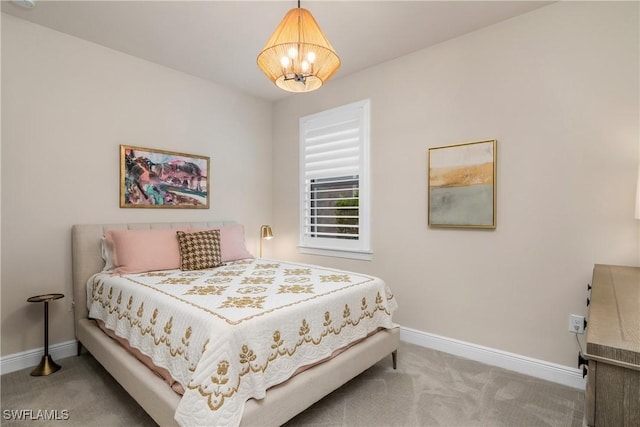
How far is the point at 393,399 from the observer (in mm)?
2068

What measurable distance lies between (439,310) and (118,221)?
3.07m

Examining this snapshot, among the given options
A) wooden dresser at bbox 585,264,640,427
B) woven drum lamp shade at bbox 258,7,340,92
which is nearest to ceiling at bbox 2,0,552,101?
woven drum lamp shade at bbox 258,7,340,92

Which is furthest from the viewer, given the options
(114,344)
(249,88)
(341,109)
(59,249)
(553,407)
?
(249,88)

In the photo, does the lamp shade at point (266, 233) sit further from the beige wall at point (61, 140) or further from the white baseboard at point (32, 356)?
the white baseboard at point (32, 356)

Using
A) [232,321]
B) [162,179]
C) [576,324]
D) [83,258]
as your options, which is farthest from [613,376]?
[162,179]

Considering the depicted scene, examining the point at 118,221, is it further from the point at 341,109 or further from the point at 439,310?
the point at 439,310

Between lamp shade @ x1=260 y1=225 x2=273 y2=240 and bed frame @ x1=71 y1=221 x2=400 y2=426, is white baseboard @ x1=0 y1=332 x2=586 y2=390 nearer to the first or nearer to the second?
bed frame @ x1=71 y1=221 x2=400 y2=426

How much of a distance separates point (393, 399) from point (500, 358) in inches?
41.2

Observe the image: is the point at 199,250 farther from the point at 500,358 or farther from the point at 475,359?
the point at 500,358

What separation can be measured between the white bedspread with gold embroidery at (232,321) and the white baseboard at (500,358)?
0.73 meters

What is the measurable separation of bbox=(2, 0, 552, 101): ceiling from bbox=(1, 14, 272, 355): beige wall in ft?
0.66

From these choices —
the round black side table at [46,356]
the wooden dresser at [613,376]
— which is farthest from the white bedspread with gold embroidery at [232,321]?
the wooden dresser at [613,376]

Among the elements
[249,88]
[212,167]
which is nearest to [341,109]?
[249,88]

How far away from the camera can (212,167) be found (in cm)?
368
